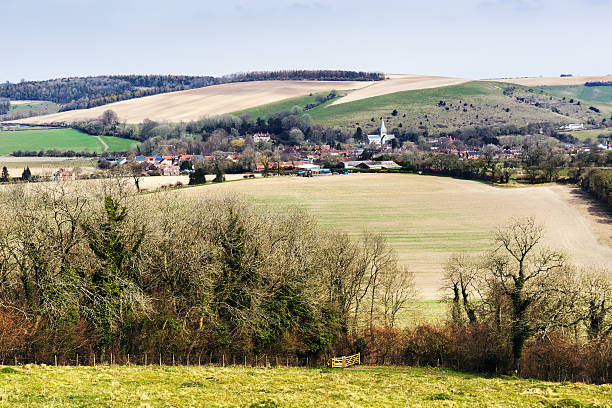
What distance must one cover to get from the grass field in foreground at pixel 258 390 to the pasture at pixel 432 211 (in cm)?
2311

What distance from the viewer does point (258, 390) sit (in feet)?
72.3

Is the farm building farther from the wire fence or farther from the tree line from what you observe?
the wire fence

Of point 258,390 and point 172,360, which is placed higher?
point 258,390

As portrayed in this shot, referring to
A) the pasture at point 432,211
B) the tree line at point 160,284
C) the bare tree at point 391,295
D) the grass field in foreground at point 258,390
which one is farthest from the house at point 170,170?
the grass field in foreground at point 258,390

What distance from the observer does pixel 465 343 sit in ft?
110

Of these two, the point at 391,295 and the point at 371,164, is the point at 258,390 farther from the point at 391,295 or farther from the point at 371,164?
the point at 371,164

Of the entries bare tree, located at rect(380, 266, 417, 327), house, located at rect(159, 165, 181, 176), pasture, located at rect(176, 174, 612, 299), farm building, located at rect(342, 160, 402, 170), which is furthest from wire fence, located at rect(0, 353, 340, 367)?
farm building, located at rect(342, 160, 402, 170)

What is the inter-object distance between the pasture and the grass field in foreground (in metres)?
23.1

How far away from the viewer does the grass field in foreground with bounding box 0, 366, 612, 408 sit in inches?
742

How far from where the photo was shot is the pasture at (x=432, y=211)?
6250 centimetres

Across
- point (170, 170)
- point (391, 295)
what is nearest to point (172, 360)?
point (391, 295)

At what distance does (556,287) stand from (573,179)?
88.2 metres

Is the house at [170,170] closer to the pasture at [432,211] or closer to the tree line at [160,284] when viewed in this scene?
the pasture at [432,211]

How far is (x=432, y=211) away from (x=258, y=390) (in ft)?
219
